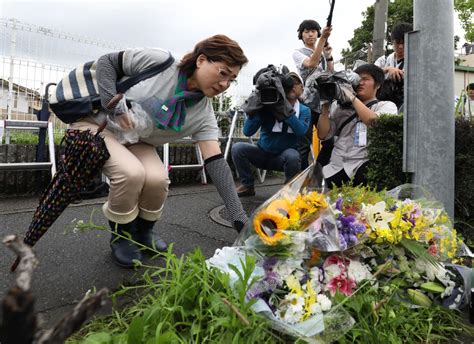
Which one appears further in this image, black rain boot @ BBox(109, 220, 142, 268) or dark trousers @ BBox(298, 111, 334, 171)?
dark trousers @ BBox(298, 111, 334, 171)

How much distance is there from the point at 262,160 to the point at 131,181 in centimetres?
248

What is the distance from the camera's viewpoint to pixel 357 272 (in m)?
1.60

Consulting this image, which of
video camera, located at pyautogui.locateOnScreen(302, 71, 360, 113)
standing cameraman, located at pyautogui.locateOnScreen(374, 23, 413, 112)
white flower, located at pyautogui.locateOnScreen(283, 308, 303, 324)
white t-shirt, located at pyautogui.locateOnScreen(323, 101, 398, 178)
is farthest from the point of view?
standing cameraman, located at pyautogui.locateOnScreen(374, 23, 413, 112)

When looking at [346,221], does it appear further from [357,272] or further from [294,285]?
[294,285]

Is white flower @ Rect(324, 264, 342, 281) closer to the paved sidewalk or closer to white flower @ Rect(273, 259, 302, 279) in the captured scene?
white flower @ Rect(273, 259, 302, 279)

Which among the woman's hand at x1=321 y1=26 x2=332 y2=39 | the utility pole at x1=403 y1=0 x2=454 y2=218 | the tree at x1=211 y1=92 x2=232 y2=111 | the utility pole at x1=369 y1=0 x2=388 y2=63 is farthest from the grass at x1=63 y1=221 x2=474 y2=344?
the utility pole at x1=369 y1=0 x2=388 y2=63

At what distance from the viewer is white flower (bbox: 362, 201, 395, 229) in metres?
1.67

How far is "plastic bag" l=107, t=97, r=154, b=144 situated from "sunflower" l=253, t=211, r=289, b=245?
0.97 meters

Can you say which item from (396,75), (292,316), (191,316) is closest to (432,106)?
(396,75)

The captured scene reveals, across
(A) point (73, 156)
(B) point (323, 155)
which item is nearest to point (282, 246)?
(A) point (73, 156)

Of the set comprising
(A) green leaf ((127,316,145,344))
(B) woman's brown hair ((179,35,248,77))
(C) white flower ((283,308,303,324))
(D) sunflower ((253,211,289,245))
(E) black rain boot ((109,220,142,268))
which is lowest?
(E) black rain boot ((109,220,142,268))

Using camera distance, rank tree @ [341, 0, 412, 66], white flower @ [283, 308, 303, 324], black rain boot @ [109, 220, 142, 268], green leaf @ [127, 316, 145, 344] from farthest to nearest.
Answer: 1. tree @ [341, 0, 412, 66]
2. black rain boot @ [109, 220, 142, 268]
3. white flower @ [283, 308, 303, 324]
4. green leaf @ [127, 316, 145, 344]

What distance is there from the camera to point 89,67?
7.43ft

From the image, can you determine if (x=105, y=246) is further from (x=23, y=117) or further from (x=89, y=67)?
(x=23, y=117)
